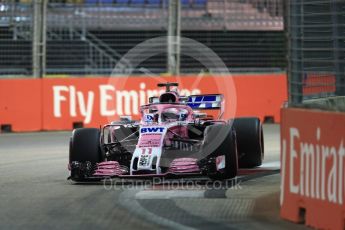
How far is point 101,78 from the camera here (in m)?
21.9

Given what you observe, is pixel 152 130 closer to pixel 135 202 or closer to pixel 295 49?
pixel 135 202

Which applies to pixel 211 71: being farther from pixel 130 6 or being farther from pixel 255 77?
pixel 130 6

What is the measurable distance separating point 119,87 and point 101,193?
11052 mm

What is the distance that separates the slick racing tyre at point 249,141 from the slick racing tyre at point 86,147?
7.22 feet

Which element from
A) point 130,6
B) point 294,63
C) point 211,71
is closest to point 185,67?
point 211,71

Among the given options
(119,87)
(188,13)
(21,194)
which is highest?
(188,13)

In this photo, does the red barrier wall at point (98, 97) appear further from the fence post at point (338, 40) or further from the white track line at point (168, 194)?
the fence post at point (338, 40)

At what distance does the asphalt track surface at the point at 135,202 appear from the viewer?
8719 millimetres

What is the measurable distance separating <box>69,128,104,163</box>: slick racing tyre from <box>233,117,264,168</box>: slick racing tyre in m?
2.20

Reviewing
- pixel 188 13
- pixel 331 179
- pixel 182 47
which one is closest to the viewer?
pixel 331 179

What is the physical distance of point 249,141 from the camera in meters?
13.3

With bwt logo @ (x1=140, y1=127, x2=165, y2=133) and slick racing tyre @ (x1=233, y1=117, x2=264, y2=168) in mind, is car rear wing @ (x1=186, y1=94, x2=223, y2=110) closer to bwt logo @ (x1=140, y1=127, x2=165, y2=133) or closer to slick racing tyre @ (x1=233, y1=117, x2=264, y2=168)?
slick racing tyre @ (x1=233, y1=117, x2=264, y2=168)

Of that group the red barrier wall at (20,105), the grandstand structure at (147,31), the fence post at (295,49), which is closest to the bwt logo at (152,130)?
the fence post at (295,49)

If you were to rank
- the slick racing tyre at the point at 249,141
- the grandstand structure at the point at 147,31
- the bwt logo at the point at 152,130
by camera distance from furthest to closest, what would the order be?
the grandstand structure at the point at 147,31
the slick racing tyre at the point at 249,141
the bwt logo at the point at 152,130
